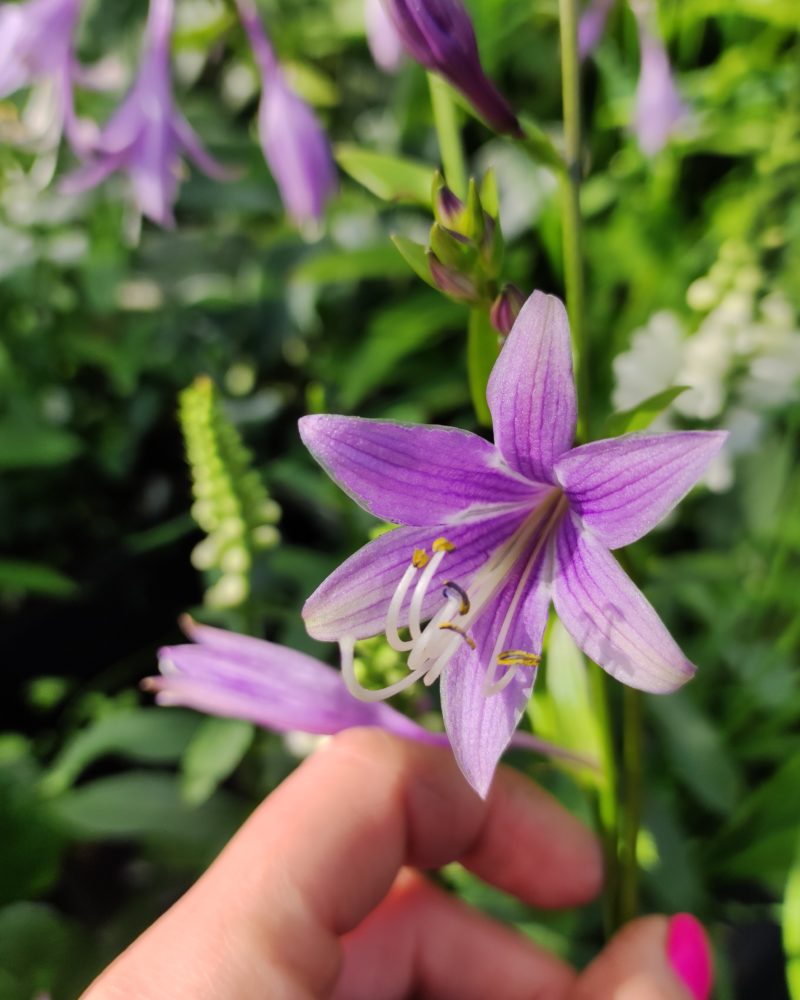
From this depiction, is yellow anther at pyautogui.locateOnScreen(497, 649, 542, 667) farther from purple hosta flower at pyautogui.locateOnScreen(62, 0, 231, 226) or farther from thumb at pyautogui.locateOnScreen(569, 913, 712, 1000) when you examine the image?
purple hosta flower at pyautogui.locateOnScreen(62, 0, 231, 226)

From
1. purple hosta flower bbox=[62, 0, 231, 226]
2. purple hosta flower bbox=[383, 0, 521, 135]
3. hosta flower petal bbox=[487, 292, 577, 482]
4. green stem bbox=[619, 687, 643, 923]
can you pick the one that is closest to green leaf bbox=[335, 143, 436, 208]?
purple hosta flower bbox=[383, 0, 521, 135]

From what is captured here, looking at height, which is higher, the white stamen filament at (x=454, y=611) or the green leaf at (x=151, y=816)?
the white stamen filament at (x=454, y=611)

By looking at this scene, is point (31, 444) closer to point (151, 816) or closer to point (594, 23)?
point (151, 816)

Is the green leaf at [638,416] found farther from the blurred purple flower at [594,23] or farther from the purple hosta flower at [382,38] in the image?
the blurred purple flower at [594,23]

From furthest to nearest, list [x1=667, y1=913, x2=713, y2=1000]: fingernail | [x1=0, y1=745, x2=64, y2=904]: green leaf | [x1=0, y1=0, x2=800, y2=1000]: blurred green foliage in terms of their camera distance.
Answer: [x1=0, y1=0, x2=800, y2=1000]: blurred green foliage → [x1=0, y1=745, x2=64, y2=904]: green leaf → [x1=667, y1=913, x2=713, y2=1000]: fingernail

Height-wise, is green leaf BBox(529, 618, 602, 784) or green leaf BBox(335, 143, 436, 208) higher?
green leaf BBox(335, 143, 436, 208)

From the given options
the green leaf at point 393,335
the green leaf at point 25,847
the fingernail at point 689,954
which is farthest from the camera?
the green leaf at point 393,335

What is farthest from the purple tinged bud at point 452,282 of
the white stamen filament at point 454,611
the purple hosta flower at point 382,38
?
A: the purple hosta flower at point 382,38
